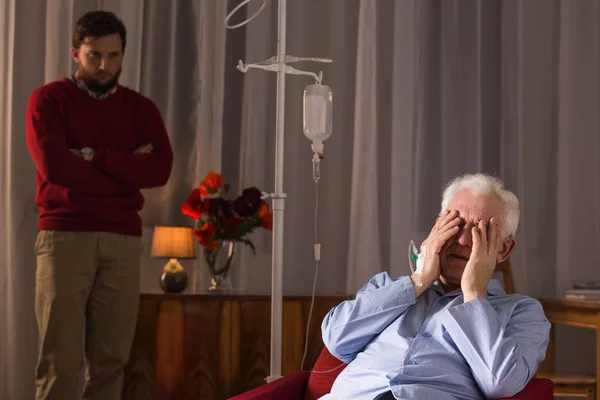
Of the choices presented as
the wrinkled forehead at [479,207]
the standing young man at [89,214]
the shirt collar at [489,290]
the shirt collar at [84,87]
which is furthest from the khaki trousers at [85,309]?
the wrinkled forehead at [479,207]

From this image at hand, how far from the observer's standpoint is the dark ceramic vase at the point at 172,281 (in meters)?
3.79

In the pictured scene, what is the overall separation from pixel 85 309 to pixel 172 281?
519 mm

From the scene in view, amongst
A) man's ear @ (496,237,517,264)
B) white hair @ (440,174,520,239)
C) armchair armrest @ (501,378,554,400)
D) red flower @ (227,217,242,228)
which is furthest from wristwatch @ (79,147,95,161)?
armchair armrest @ (501,378,554,400)

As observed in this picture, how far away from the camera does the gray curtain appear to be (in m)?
4.21

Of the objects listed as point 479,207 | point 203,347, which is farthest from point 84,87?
point 479,207

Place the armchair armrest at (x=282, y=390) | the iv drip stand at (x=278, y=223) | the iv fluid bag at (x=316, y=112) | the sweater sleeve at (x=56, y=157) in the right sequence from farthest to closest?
the sweater sleeve at (x=56, y=157), the iv fluid bag at (x=316, y=112), the iv drip stand at (x=278, y=223), the armchair armrest at (x=282, y=390)

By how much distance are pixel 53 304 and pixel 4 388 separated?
115 centimetres

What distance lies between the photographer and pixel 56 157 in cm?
321

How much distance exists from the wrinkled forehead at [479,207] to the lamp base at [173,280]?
1946 millimetres

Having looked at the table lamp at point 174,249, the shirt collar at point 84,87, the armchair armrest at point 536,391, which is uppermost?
the shirt collar at point 84,87

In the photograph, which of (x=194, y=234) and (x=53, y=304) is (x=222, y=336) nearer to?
(x=194, y=234)

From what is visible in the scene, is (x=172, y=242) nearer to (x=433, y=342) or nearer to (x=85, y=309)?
(x=85, y=309)

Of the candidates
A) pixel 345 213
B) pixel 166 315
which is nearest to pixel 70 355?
pixel 166 315

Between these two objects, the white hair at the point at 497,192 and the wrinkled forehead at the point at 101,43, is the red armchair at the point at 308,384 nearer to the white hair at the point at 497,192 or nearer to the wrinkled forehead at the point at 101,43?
the white hair at the point at 497,192
